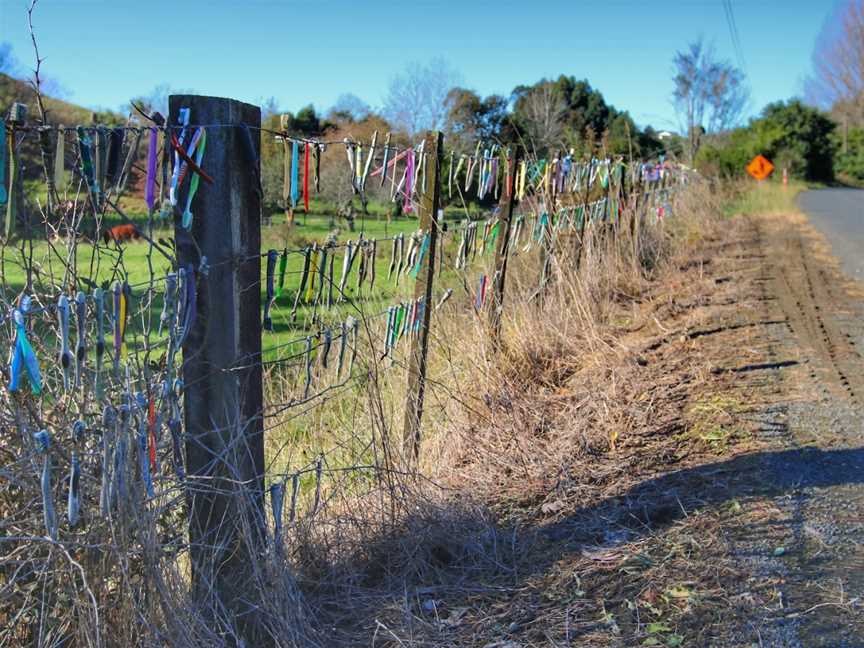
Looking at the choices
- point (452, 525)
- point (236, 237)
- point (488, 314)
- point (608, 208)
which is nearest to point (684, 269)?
point (608, 208)

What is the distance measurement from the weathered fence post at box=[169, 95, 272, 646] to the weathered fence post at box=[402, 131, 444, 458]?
1740 mm

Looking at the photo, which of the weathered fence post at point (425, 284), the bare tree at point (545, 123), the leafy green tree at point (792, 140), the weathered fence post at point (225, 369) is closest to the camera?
the weathered fence post at point (225, 369)

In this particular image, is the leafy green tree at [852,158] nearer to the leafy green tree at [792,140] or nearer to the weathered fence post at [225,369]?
the leafy green tree at [792,140]

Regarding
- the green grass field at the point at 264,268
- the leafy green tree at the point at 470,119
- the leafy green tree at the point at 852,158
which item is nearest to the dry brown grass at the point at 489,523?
the green grass field at the point at 264,268

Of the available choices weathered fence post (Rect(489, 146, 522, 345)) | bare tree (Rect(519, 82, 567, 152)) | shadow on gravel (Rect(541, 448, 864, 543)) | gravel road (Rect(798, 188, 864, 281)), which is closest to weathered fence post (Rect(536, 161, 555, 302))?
weathered fence post (Rect(489, 146, 522, 345))

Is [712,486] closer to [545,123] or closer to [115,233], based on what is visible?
[115,233]

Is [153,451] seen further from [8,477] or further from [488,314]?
[488,314]

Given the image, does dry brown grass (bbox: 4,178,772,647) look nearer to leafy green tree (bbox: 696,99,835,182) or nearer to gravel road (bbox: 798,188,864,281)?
gravel road (bbox: 798,188,864,281)

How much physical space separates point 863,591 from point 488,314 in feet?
10.1

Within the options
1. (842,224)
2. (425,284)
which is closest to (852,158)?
(842,224)

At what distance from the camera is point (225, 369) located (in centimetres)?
265

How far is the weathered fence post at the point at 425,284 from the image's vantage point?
449cm

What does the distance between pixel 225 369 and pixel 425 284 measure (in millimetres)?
2131

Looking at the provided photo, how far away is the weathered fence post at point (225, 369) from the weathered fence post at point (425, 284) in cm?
174
